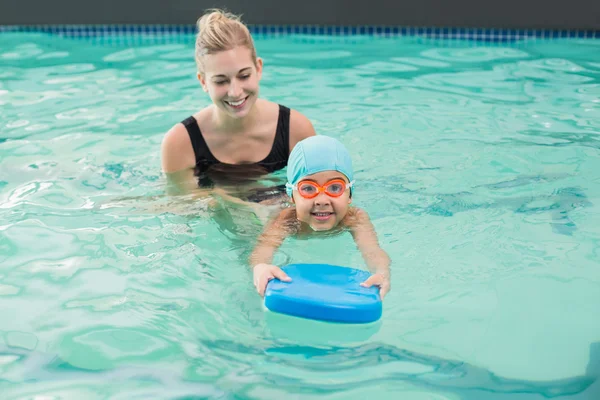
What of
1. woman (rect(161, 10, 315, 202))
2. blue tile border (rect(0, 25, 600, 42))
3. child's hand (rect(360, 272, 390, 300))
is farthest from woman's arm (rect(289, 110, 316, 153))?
blue tile border (rect(0, 25, 600, 42))

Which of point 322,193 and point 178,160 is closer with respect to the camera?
point 322,193

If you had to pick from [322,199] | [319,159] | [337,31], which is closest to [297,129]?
[319,159]

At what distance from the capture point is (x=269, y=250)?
3.81 meters

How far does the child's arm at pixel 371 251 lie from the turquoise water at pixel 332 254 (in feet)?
0.39

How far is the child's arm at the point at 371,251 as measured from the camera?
3.27 metres

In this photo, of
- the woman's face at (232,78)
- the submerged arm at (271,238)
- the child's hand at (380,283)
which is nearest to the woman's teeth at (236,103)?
the woman's face at (232,78)

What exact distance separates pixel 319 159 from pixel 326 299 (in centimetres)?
93

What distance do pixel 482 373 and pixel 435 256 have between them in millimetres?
1070

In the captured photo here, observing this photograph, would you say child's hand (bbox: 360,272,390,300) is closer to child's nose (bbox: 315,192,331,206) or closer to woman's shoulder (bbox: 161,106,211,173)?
child's nose (bbox: 315,192,331,206)

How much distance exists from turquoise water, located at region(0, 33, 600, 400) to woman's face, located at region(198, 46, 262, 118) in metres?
0.68

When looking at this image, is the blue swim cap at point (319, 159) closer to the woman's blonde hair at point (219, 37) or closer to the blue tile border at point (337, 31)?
the woman's blonde hair at point (219, 37)

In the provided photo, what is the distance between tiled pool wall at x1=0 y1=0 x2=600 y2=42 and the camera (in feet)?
33.0

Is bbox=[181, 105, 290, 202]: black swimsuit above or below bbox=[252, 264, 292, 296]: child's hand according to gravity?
above

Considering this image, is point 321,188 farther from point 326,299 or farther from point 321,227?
point 326,299
